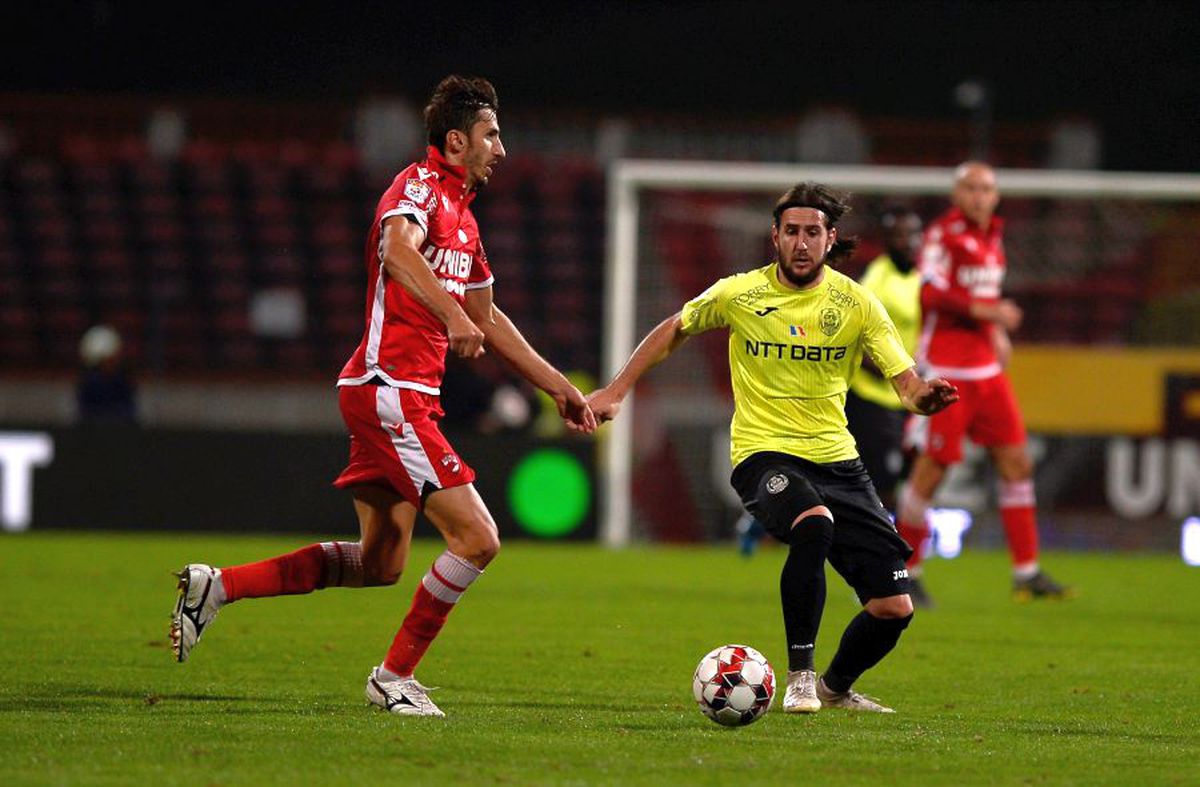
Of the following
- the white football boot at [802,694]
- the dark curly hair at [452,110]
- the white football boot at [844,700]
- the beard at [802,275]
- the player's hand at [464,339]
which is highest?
the dark curly hair at [452,110]

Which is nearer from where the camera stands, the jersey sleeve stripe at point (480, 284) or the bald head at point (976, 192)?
the jersey sleeve stripe at point (480, 284)

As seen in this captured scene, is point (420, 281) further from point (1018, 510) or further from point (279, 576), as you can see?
point (1018, 510)

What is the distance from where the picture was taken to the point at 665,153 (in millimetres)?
21484

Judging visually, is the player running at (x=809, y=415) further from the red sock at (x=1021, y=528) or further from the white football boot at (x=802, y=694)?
the red sock at (x=1021, y=528)

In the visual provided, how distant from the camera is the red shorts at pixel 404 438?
19.5 ft

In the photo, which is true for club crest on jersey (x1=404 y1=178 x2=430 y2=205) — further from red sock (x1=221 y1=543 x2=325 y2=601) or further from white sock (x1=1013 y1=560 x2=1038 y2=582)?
white sock (x1=1013 y1=560 x2=1038 y2=582)

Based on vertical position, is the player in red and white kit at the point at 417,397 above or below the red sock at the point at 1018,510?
above

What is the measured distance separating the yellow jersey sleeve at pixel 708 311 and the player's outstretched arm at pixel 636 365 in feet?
0.12

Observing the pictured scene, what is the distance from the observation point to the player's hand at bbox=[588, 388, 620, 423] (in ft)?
21.2

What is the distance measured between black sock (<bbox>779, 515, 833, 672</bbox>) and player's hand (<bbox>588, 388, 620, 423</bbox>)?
2.57 feet

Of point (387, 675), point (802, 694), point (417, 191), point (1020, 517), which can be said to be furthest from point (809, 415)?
point (1020, 517)

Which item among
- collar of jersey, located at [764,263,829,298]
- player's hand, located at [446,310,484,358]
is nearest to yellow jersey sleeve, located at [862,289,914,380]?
collar of jersey, located at [764,263,829,298]

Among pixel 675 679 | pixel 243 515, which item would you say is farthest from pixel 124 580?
pixel 675 679

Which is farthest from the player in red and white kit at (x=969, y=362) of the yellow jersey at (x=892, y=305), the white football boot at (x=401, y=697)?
the white football boot at (x=401, y=697)
